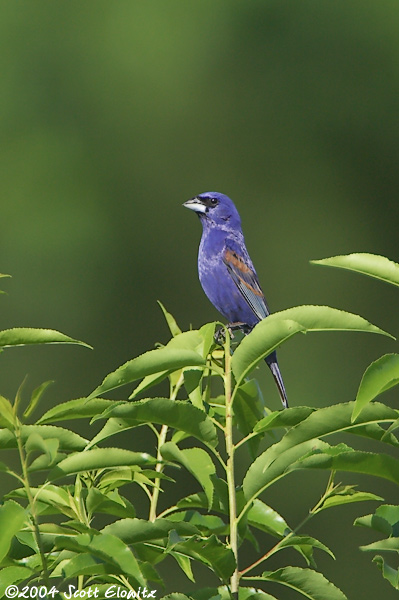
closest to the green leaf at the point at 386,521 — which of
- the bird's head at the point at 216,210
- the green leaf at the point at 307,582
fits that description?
the green leaf at the point at 307,582

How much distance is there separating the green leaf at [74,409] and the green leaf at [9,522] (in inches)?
11.9

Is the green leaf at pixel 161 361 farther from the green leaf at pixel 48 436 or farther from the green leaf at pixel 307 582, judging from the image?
the green leaf at pixel 307 582

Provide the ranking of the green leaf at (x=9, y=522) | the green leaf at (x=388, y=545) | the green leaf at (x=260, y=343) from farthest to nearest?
1. the green leaf at (x=260, y=343)
2. the green leaf at (x=388, y=545)
3. the green leaf at (x=9, y=522)

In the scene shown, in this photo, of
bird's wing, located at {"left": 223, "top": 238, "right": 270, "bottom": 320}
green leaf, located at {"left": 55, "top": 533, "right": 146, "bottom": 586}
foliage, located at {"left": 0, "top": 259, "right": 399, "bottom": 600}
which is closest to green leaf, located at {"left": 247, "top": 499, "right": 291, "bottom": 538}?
foliage, located at {"left": 0, "top": 259, "right": 399, "bottom": 600}

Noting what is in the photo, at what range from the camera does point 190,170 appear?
15273mm

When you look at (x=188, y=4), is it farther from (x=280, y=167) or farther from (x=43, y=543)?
(x=43, y=543)

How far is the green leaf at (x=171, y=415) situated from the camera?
1.63 metres

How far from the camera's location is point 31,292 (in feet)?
44.3

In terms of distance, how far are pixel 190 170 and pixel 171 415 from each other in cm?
1375

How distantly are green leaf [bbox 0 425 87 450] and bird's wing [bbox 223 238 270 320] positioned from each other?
267 centimetres

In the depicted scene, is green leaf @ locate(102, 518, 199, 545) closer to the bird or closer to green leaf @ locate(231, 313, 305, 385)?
green leaf @ locate(231, 313, 305, 385)

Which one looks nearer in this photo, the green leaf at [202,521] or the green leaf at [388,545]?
the green leaf at [388,545]

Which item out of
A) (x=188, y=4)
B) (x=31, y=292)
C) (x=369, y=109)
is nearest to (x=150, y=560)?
(x=31, y=292)

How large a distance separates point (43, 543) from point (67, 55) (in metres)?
15.9
